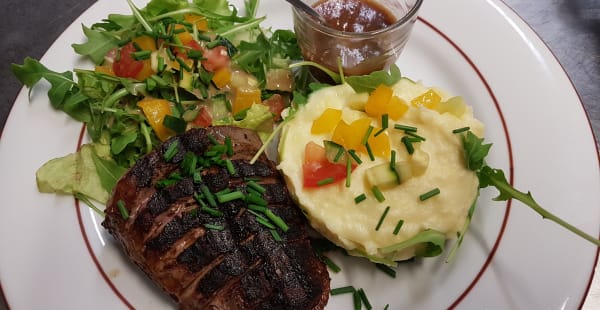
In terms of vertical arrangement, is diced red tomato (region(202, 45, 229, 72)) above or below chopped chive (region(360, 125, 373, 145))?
above

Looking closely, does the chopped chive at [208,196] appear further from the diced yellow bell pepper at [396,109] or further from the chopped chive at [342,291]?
the diced yellow bell pepper at [396,109]

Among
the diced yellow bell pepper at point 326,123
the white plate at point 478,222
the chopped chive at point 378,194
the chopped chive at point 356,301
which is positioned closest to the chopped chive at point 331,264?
the white plate at point 478,222

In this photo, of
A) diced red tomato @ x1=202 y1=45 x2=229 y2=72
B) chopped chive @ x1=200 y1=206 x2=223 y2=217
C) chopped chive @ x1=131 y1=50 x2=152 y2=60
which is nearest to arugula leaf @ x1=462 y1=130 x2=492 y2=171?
chopped chive @ x1=200 y1=206 x2=223 y2=217

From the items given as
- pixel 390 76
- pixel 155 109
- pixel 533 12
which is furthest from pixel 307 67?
pixel 533 12

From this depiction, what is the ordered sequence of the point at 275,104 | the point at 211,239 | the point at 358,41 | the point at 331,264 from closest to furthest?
the point at 211,239, the point at 331,264, the point at 358,41, the point at 275,104

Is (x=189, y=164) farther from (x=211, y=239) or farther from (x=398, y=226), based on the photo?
(x=398, y=226)

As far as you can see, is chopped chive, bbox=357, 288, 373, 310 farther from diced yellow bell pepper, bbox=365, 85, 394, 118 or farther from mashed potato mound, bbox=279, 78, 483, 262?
diced yellow bell pepper, bbox=365, 85, 394, 118

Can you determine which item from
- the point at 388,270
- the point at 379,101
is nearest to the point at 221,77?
the point at 379,101
